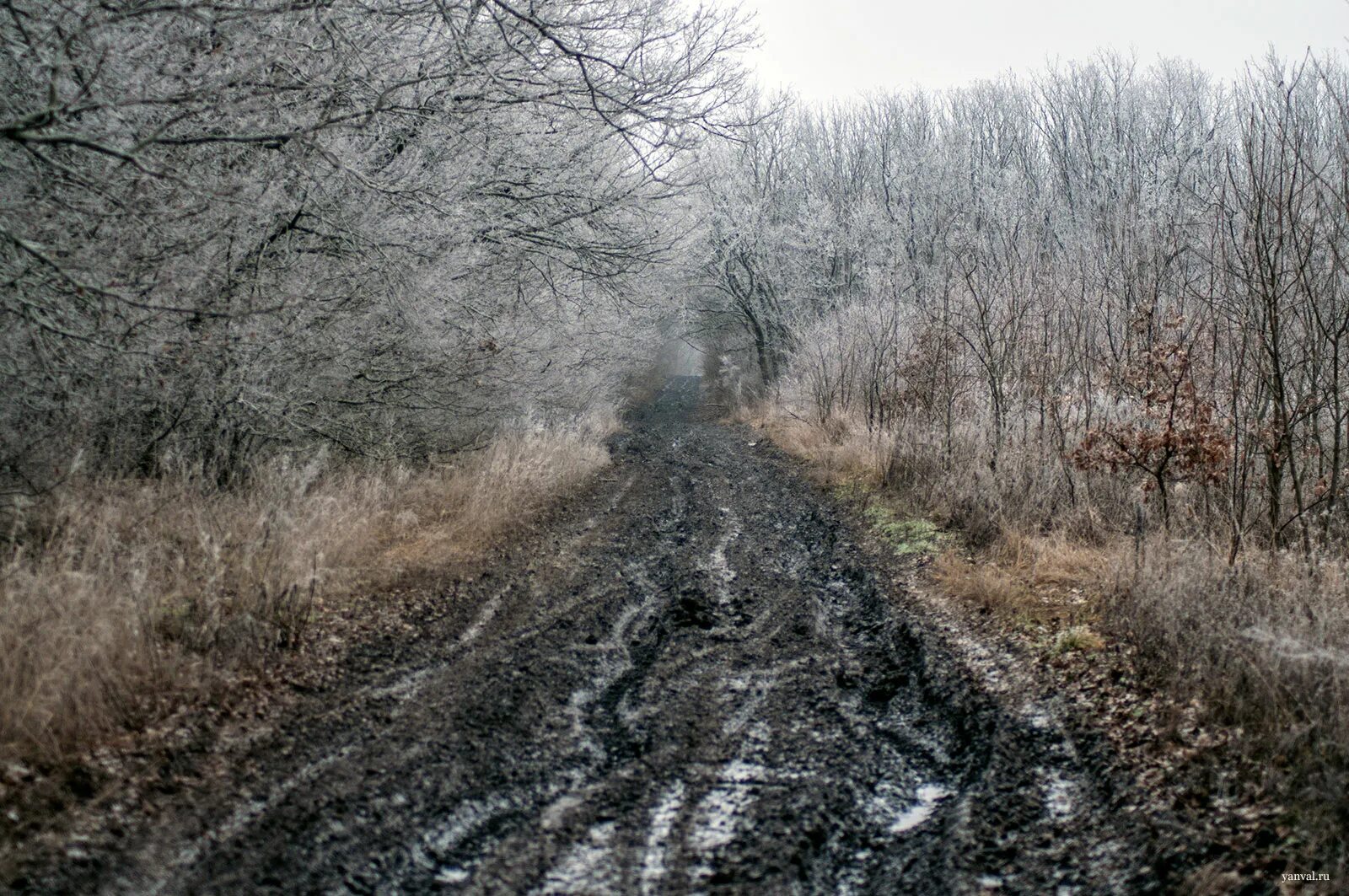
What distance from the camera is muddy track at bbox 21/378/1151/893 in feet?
10.6

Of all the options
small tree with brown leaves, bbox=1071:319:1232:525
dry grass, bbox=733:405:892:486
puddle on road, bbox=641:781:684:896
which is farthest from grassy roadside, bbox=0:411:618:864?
dry grass, bbox=733:405:892:486

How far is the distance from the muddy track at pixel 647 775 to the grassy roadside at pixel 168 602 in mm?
474

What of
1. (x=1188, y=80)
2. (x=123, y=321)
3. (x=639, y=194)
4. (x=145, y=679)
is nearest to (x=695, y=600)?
(x=145, y=679)

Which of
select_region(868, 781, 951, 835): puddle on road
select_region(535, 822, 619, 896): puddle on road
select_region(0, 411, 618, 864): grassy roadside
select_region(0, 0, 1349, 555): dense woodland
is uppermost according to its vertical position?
select_region(0, 0, 1349, 555): dense woodland

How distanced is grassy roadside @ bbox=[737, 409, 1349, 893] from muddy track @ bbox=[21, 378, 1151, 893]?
0.35 m

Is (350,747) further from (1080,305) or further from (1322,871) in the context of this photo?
(1080,305)

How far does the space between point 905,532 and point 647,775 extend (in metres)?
5.92

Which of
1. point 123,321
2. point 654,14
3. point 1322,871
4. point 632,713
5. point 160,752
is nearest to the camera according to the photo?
point 1322,871

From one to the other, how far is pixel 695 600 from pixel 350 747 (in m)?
3.45

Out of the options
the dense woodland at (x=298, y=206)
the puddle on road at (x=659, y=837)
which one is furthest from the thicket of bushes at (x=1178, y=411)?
the dense woodland at (x=298, y=206)

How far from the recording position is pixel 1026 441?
10078 mm

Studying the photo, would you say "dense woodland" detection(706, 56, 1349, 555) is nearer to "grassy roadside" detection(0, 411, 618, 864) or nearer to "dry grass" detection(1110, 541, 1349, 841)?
"dry grass" detection(1110, 541, 1349, 841)

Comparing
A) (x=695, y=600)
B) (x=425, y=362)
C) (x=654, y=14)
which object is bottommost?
(x=695, y=600)

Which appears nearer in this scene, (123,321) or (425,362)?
(123,321)
